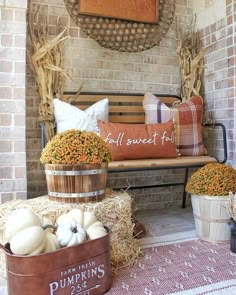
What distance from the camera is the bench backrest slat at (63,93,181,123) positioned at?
2965 millimetres

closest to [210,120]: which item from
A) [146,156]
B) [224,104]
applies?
[224,104]

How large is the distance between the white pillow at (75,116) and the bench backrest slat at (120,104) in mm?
289

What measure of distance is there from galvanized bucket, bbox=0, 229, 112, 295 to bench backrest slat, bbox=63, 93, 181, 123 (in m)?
1.68

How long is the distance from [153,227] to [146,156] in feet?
1.90

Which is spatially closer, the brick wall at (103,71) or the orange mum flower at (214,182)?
the orange mum flower at (214,182)

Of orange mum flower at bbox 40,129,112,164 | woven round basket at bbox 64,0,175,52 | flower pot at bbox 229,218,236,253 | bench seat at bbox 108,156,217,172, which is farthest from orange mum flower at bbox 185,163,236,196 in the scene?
woven round basket at bbox 64,0,175,52

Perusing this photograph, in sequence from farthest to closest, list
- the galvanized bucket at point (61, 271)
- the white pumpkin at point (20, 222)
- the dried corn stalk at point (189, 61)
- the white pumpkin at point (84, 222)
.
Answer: the dried corn stalk at point (189, 61) → the white pumpkin at point (84, 222) → the white pumpkin at point (20, 222) → the galvanized bucket at point (61, 271)

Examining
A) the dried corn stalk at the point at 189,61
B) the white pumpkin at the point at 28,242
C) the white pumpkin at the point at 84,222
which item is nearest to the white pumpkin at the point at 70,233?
the white pumpkin at the point at 84,222

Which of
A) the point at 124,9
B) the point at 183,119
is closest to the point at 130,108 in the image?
the point at 183,119

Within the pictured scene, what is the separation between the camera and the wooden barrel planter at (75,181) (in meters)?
1.77

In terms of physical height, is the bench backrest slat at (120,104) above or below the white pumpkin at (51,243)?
above

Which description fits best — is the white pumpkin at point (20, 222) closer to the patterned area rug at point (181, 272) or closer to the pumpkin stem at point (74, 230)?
the pumpkin stem at point (74, 230)

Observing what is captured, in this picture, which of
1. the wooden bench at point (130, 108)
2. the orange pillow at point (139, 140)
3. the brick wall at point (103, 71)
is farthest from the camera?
the brick wall at point (103, 71)

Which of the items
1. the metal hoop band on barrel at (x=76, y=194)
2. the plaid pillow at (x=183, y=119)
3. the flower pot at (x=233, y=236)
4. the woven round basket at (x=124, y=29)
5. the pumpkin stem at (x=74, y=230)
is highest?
the woven round basket at (x=124, y=29)
